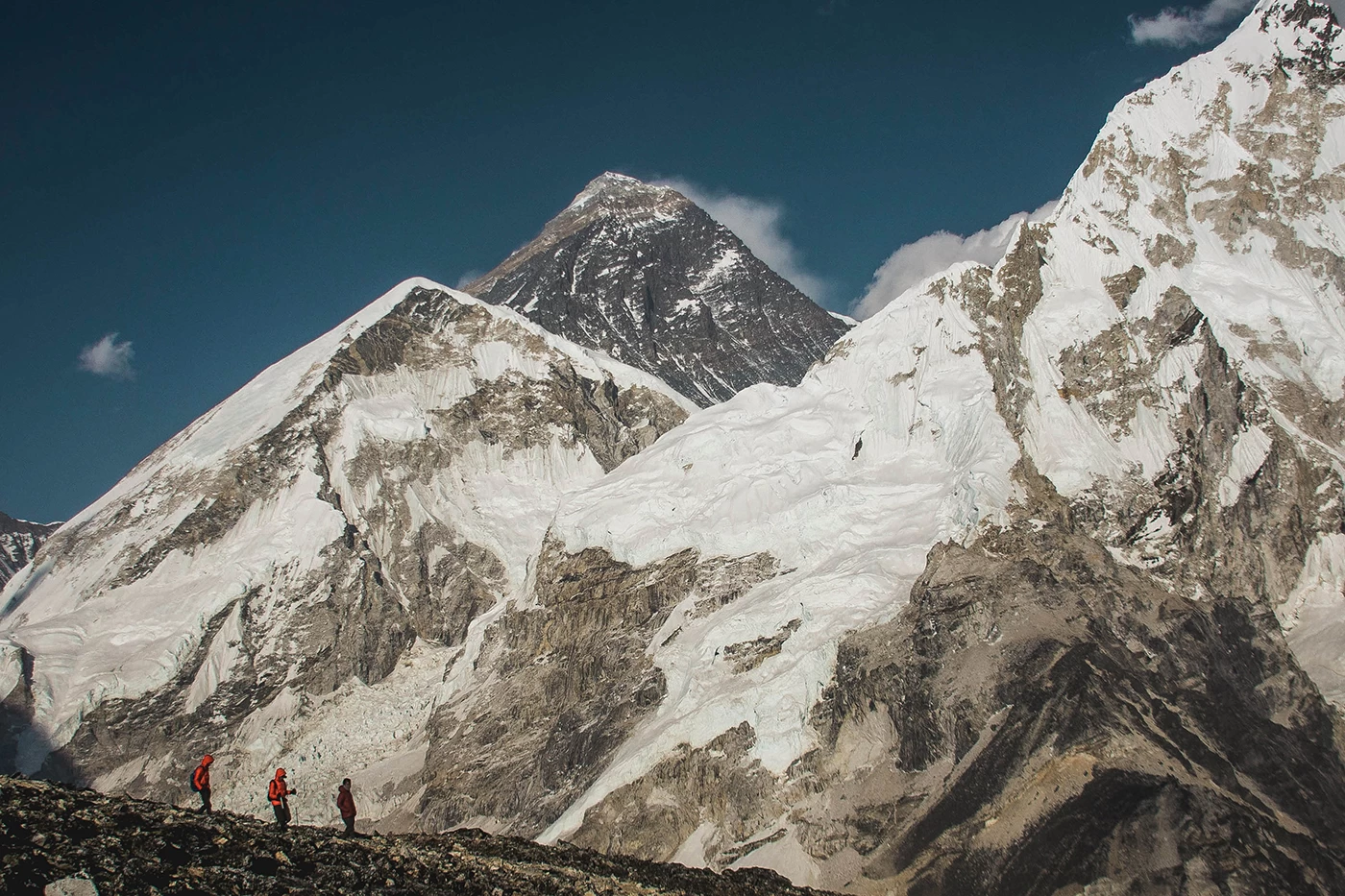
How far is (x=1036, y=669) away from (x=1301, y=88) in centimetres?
7197

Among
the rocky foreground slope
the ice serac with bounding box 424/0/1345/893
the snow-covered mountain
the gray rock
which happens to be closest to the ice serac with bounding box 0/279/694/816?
the snow-covered mountain

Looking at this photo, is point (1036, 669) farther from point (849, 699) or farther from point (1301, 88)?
point (1301, 88)

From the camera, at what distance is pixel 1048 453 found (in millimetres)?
80062

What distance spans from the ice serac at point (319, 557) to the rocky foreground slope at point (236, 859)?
208ft

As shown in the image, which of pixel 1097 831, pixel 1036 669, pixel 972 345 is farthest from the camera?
pixel 972 345

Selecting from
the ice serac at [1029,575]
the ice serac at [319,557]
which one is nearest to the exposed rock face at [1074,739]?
the ice serac at [1029,575]

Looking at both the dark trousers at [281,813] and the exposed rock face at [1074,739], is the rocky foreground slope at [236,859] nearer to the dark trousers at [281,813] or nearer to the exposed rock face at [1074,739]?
the dark trousers at [281,813]

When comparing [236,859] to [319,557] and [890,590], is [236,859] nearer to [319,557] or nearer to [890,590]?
[890,590]

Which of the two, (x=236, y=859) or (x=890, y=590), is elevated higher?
(x=890, y=590)

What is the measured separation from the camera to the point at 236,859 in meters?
22.6

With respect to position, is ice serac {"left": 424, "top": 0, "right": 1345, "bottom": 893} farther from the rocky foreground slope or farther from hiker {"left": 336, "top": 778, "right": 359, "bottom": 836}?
hiker {"left": 336, "top": 778, "right": 359, "bottom": 836}

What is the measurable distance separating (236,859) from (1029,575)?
58930 mm

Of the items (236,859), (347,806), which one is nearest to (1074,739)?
(347,806)

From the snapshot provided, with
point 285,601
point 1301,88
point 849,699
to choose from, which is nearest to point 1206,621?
point 849,699
